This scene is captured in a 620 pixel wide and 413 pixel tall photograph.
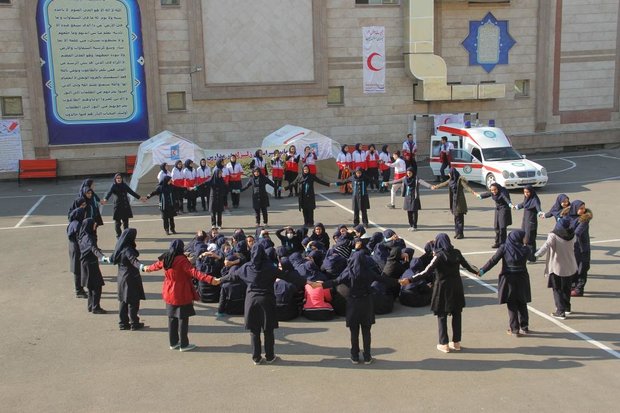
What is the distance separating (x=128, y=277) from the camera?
10.2 m

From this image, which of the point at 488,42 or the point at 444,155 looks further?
the point at 488,42

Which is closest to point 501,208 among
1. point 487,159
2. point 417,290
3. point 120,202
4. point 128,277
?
point 417,290

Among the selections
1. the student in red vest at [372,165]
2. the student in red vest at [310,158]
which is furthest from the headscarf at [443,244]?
the student in red vest at [372,165]

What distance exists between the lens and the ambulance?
22.0 m

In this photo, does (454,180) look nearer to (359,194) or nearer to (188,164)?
(359,194)

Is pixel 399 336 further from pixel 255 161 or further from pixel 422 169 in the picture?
pixel 422 169

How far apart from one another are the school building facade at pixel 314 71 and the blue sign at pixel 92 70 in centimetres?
5

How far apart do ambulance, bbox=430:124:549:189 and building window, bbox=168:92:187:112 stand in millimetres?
10495

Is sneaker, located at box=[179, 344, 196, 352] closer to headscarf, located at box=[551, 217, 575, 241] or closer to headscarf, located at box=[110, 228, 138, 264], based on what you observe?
headscarf, located at box=[110, 228, 138, 264]

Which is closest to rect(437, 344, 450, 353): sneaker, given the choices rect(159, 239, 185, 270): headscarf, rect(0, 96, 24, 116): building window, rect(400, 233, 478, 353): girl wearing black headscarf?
rect(400, 233, 478, 353): girl wearing black headscarf

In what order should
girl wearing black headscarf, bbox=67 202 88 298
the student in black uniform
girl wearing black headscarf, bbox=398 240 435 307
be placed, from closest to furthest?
girl wearing black headscarf, bbox=398 240 435 307, girl wearing black headscarf, bbox=67 202 88 298, the student in black uniform

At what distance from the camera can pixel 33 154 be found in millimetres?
26922

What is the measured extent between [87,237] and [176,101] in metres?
17.8

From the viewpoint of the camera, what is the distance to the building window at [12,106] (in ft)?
87.0
